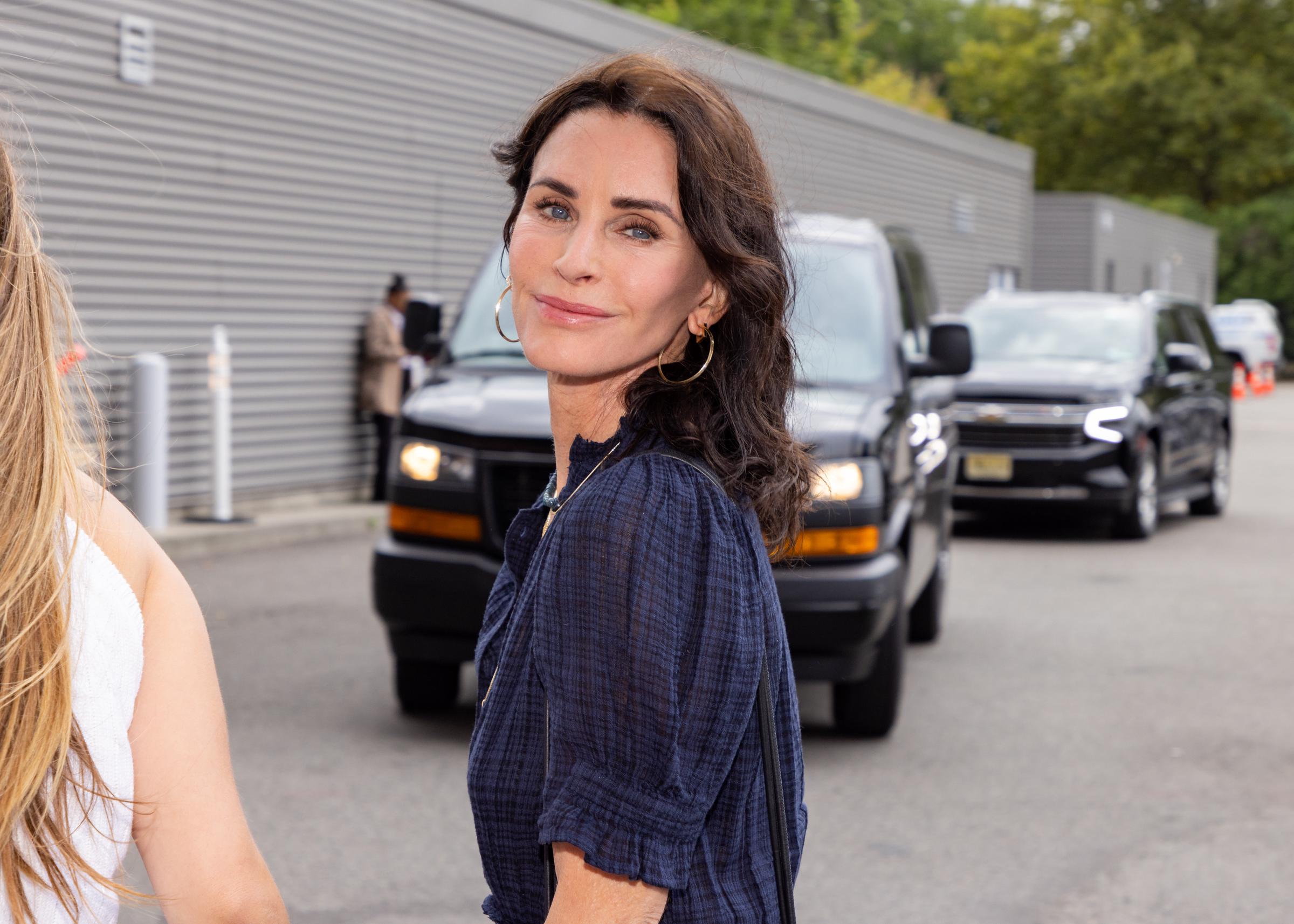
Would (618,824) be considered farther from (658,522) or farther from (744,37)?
(744,37)

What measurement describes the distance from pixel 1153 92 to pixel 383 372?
50530 millimetres

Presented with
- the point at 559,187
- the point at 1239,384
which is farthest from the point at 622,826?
the point at 1239,384

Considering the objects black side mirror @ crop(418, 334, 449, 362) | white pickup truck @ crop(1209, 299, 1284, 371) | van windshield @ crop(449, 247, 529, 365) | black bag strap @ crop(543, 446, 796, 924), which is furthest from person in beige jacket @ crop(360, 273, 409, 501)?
white pickup truck @ crop(1209, 299, 1284, 371)

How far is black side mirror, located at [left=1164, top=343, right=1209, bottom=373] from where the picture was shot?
14094mm

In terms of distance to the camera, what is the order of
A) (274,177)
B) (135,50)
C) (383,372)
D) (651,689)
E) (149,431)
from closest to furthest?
(651,689) → (149,431) → (135,50) → (274,177) → (383,372)

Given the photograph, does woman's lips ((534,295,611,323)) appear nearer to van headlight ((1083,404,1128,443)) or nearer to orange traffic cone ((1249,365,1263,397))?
van headlight ((1083,404,1128,443))

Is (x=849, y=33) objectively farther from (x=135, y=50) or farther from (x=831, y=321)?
(x=831, y=321)

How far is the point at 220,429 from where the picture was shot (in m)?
12.5

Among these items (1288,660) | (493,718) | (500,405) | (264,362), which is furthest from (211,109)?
(493,718)

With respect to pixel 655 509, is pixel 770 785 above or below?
below

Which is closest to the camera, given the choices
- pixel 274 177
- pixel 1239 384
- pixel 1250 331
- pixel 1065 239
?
pixel 274 177

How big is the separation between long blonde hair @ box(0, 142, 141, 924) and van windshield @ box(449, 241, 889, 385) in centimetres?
546

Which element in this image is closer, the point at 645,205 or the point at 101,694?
the point at 101,694

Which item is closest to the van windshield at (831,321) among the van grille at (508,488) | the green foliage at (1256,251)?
the van grille at (508,488)
